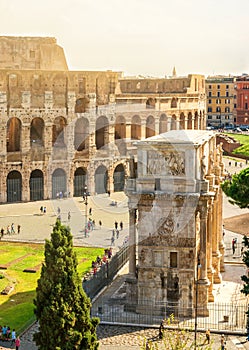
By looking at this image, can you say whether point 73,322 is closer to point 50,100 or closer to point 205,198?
point 205,198

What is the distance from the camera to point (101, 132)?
2223 inches

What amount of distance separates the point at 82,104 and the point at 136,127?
6.61 m

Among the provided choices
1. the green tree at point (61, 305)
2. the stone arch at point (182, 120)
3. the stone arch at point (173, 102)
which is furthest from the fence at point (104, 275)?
the stone arch at point (182, 120)

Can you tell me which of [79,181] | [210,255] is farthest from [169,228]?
[79,181]

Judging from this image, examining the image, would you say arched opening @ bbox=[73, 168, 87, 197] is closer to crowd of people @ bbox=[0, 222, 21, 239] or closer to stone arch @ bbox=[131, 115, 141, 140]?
stone arch @ bbox=[131, 115, 141, 140]

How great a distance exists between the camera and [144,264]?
25.9 meters

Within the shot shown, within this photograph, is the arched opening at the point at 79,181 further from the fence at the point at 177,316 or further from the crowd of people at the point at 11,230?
the fence at the point at 177,316

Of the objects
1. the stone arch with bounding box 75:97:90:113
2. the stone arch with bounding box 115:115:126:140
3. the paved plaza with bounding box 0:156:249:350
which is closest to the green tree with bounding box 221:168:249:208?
the paved plaza with bounding box 0:156:249:350

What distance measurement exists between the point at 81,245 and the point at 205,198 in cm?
1473

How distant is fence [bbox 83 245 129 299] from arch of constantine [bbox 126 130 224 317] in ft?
8.63

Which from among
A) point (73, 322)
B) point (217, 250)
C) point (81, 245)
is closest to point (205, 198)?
point (217, 250)

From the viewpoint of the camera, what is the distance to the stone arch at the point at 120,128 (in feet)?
186

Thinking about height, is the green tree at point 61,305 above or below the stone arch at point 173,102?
below

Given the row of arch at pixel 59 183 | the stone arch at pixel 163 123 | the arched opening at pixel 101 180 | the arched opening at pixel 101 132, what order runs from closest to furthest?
the row of arch at pixel 59 183, the arched opening at pixel 101 180, the arched opening at pixel 101 132, the stone arch at pixel 163 123
